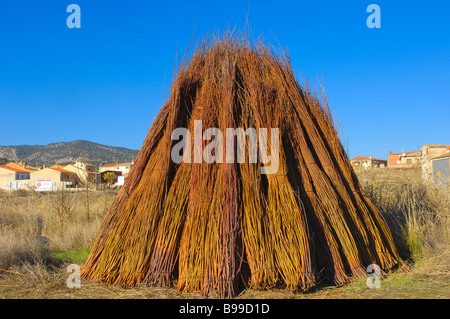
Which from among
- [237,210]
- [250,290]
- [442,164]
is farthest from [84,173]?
[442,164]

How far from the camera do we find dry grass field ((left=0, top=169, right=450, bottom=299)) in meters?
Answer: 3.36

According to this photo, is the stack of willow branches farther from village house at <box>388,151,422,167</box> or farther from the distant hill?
the distant hill

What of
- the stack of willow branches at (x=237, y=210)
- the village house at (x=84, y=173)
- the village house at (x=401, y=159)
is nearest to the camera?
the stack of willow branches at (x=237, y=210)

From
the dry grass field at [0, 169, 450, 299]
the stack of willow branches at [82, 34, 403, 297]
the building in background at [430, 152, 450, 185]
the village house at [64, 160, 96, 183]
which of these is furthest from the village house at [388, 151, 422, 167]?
the stack of willow branches at [82, 34, 403, 297]

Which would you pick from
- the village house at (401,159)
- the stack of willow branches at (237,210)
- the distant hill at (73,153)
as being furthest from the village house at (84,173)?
the village house at (401,159)

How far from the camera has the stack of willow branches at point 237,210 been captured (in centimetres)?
334

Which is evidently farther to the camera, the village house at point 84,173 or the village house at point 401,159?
the village house at point 401,159

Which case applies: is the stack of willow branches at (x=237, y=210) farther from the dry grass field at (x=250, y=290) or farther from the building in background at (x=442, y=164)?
the building in background at (x=442, y=164)

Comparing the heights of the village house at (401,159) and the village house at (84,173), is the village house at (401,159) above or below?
above

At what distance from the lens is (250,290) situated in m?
3.37

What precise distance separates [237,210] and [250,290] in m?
0.78

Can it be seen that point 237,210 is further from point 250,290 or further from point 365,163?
point 365,163

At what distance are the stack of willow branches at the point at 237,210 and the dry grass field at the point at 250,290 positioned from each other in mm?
180
